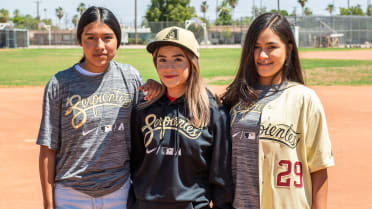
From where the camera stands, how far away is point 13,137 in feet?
27.0

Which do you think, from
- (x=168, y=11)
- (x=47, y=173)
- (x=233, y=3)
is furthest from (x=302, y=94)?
(x=233, y=3)

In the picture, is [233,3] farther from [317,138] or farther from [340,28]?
[317,138]

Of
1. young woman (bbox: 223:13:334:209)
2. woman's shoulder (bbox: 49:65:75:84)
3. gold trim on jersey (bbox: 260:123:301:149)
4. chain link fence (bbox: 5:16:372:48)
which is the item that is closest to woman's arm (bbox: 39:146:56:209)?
woman's shoulder (bbox: 49:65:75:84)

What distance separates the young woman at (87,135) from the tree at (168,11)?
68.5 m

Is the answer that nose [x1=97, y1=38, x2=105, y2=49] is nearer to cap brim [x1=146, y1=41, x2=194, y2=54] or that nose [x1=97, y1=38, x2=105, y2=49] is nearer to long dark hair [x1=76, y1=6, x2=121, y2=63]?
long dark hair [x1=76, y1=6, x2=121, y2=63]

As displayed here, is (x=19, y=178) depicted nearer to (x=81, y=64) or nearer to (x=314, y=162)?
(x=81, y=64)

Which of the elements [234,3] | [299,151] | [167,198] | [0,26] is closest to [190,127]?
[167,198]

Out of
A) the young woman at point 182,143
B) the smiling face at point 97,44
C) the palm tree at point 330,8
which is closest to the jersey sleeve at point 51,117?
the smiling face at point 97,44

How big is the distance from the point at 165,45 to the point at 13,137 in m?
Answer: 6.34

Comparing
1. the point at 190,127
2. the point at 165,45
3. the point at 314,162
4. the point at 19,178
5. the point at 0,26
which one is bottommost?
the point at 19,178

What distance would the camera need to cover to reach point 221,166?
2639 millimetres

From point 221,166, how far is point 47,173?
3.42 feet

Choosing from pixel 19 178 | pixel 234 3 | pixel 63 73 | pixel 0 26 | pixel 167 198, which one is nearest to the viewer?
pixel 167 198

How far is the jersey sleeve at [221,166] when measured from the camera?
264 centimetres
